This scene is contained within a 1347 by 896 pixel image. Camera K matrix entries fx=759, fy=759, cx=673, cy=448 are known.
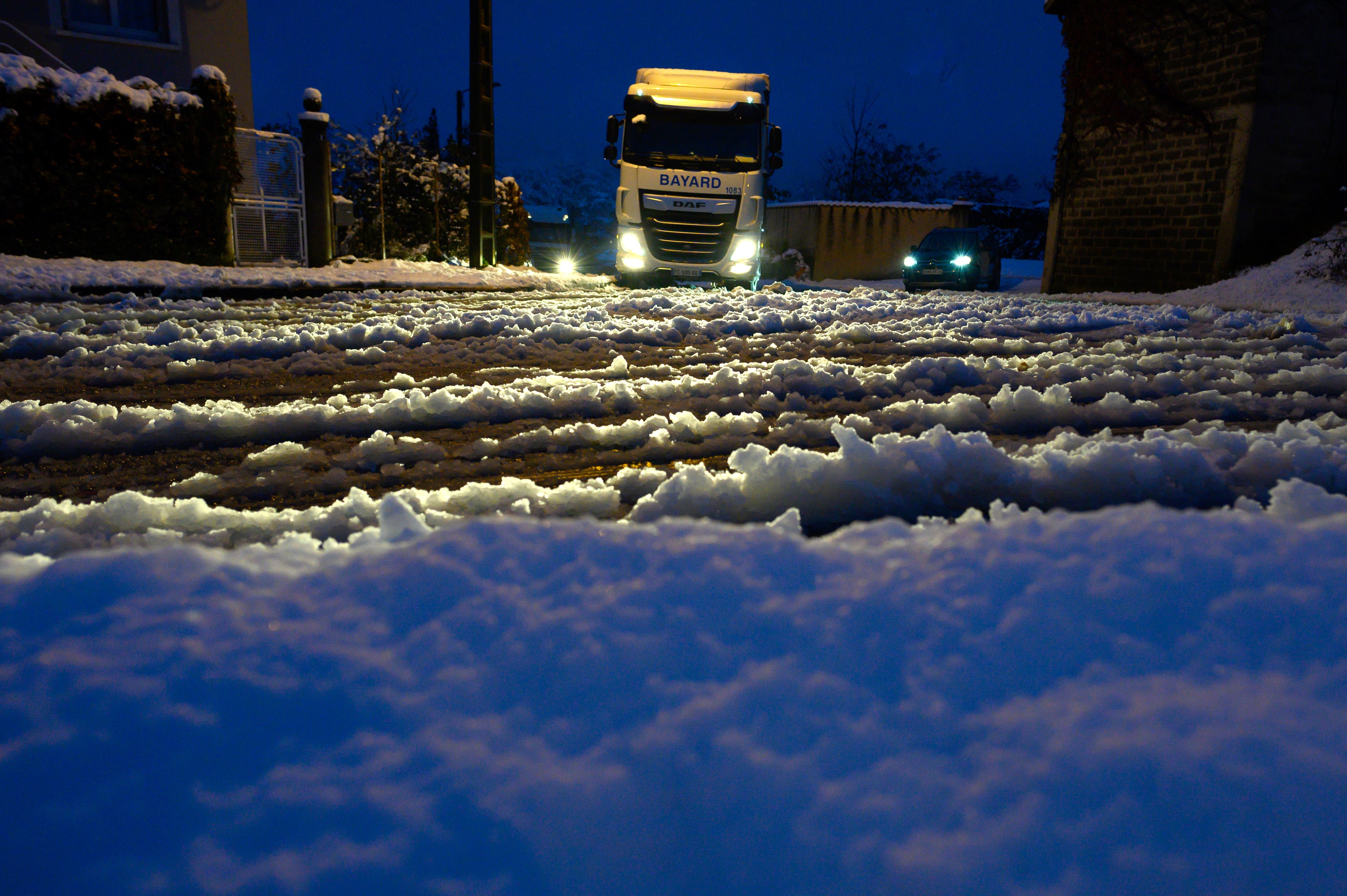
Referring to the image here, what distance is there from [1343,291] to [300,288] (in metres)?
11.9

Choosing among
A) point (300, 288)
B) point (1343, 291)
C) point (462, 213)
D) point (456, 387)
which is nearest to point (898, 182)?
point (462, 213)

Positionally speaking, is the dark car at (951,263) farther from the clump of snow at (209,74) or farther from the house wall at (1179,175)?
the clump of snow at (209,74)

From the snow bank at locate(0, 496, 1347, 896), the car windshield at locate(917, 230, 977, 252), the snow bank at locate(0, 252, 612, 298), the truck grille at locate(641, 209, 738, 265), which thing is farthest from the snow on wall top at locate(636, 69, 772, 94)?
the snow bank at locate(0, 496, 1347, 896)

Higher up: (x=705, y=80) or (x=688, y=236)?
(x=705, y=80)

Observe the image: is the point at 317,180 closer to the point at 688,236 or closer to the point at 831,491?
the point at 688,236

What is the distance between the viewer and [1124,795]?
0.69m

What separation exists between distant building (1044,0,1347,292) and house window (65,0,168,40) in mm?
16187

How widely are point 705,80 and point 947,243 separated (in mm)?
10532

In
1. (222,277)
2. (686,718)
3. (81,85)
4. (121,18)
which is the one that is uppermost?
(121,18)

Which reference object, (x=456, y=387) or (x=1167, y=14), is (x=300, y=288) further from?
(x=1167, y=14)

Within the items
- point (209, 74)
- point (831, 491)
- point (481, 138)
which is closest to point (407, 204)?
point (481, 138)

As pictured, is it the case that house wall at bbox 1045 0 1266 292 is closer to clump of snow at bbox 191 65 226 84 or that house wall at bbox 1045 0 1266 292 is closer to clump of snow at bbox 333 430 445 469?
clump of snow at bbox 333 430 445 469

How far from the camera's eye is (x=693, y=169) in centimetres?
1178

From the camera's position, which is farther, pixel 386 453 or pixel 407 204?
pixel 407 204
